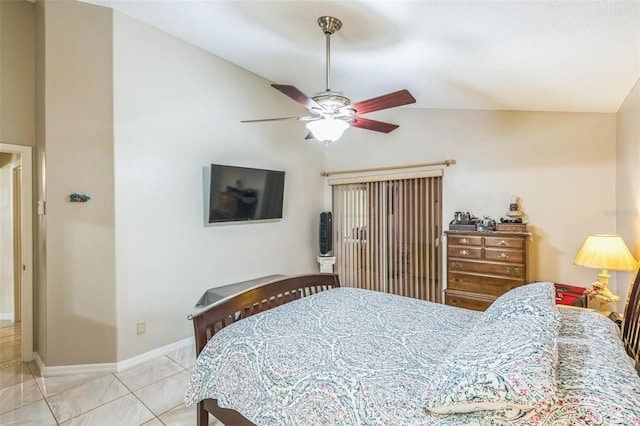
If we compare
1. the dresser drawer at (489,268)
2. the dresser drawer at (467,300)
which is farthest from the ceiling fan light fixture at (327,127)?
the dresser drawer at (467,300)

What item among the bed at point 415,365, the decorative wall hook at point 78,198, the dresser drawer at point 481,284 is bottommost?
the dresser drawer at point 481,284

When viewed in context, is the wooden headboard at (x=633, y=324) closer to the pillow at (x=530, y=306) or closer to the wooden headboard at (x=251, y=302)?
the pillow at (x=530, y=306)

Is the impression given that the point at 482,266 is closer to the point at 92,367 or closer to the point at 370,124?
the point at 370,124

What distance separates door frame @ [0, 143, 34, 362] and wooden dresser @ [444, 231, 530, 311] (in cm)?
439

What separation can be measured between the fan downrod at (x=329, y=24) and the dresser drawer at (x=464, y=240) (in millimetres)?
2534

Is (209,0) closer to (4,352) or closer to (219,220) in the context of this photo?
Result: (219,220)

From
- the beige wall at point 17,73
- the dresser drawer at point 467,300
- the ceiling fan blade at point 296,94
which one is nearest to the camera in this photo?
the ceiling fan blade at point 296,94

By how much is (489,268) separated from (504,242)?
33cm

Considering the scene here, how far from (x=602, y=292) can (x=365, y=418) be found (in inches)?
93.7

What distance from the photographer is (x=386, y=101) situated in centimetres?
233

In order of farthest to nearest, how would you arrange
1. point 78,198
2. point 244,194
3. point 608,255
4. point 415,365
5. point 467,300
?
1. point 244,194
2. point 467,300
3. point 78,198
4. point 608,255
5. point 415,365

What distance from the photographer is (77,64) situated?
9.04ft

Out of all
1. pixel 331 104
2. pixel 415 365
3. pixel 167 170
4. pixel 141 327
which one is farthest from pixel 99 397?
pixel 331 104

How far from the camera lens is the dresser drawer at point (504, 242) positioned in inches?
127
